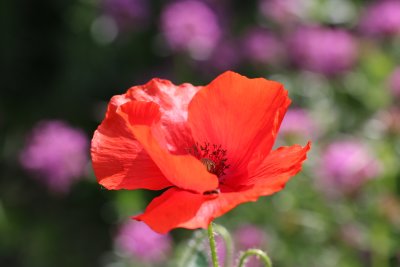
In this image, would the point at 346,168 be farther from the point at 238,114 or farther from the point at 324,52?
the point at 238,114

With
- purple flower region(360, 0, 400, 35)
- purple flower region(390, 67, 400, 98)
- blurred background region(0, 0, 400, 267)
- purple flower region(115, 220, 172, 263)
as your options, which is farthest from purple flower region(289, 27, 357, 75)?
purple flower region(115, 220, 172, 263)

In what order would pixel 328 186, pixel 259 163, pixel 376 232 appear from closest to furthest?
pixel 259 163, pixel 376 232, pixel 328 186

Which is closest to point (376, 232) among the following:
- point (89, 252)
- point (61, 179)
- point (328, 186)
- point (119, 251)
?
point (328, 186)

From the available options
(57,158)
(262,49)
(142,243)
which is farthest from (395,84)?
(57,158)

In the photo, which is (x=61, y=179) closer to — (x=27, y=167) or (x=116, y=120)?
(x=27, y=167)

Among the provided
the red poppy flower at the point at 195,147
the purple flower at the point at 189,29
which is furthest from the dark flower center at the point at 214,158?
the purple flower at the point at 189,29
